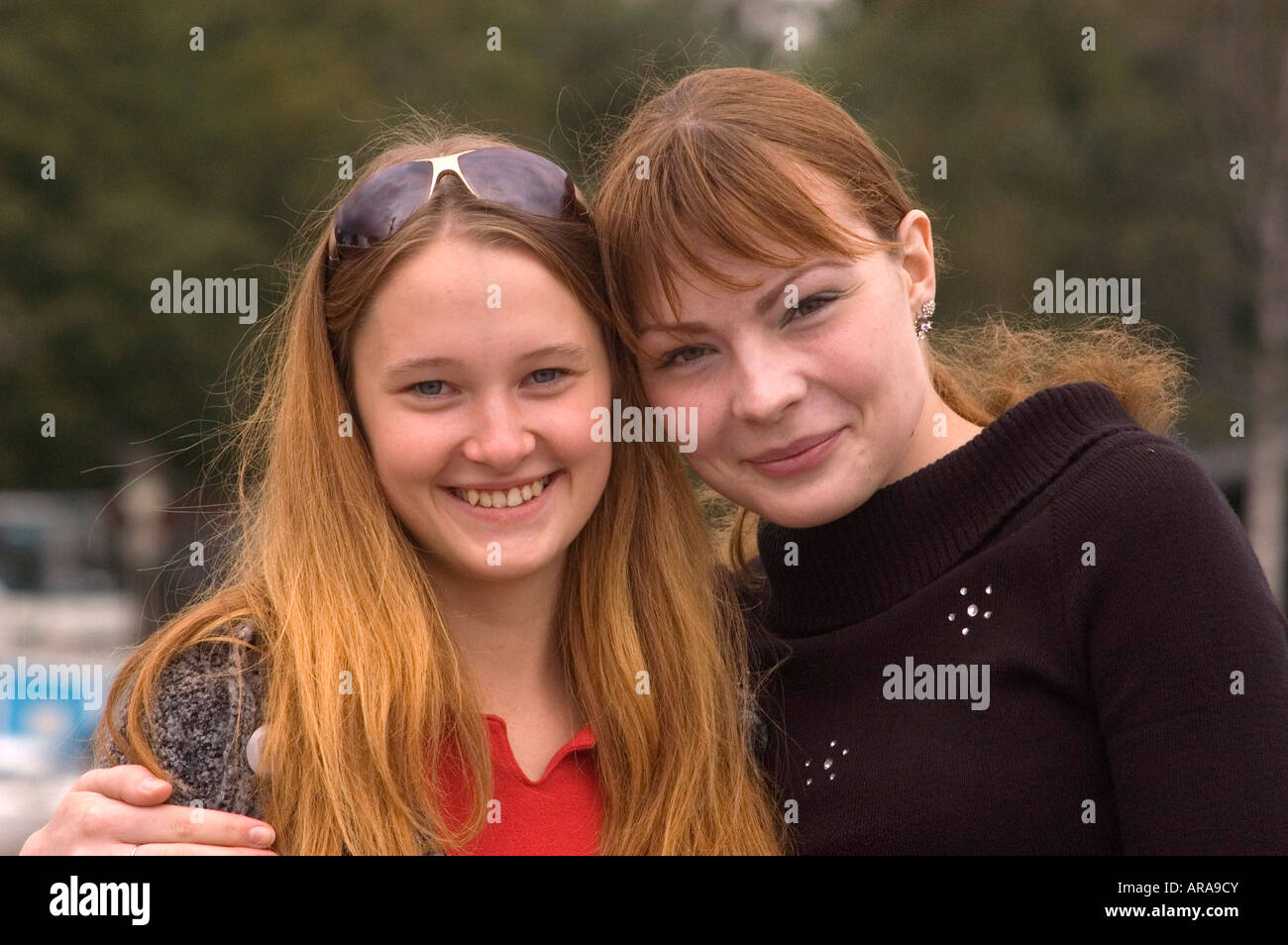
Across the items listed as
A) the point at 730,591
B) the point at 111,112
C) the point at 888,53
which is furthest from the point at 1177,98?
the point at 730,591

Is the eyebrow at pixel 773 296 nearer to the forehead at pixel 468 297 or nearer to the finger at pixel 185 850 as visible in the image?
the forehead at pixel 468 297

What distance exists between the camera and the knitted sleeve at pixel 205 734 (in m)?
2.83

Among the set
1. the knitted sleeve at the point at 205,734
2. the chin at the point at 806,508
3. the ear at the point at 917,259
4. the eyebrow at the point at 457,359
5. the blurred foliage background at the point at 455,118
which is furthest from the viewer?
the blurred foliage background at the point at 455,118

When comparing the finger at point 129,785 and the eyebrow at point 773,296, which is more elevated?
the eyebrow at point 773,296

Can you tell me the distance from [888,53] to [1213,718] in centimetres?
2216

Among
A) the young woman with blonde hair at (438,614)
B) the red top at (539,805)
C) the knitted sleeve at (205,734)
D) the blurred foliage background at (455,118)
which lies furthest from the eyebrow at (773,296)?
the blurred foliage background at (455,118)

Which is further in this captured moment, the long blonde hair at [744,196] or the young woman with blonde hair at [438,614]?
the long blonde hair at [744,196]

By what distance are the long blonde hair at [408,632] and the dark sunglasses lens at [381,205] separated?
0.13 feet

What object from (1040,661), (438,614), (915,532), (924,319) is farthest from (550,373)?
(1040,661)

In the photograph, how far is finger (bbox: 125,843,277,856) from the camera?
2.72 metres

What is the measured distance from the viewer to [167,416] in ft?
68.9

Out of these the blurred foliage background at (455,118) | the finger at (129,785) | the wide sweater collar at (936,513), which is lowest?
the finger at (129,785)

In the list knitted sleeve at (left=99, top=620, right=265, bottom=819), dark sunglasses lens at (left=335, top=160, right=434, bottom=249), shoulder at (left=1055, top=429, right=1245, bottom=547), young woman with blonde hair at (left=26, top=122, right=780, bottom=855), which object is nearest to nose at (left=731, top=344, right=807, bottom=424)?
young woman with blonde hair at (left=26, top=122, right=780, bottom=855)

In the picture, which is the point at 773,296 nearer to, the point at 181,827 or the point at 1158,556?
the point at 1158,556
